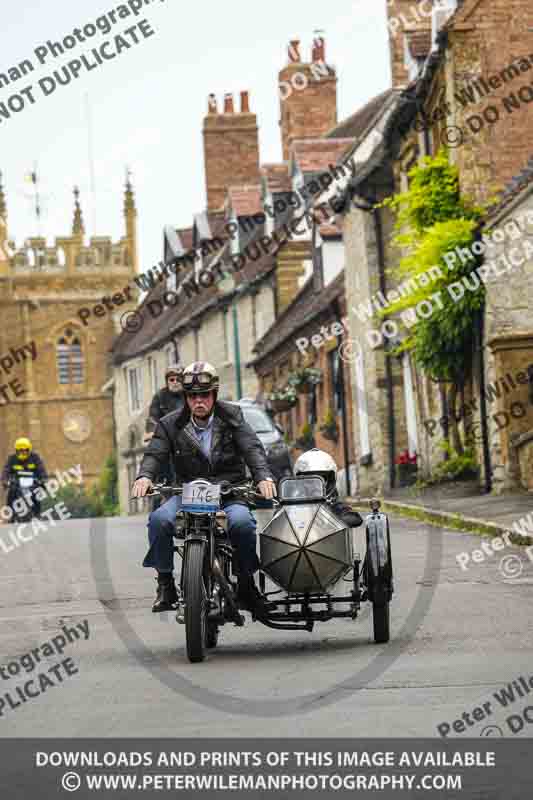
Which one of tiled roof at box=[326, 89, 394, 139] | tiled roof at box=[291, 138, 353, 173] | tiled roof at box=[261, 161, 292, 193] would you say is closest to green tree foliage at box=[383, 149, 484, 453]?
tiled roof at box=[291, 138, 353, 173]

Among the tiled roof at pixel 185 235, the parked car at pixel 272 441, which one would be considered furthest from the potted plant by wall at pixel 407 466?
the tiled roof at pixel 185 235

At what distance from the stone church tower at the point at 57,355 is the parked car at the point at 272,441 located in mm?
68393

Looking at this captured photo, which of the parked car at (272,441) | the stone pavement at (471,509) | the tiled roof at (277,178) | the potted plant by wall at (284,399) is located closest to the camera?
the stone pavement at (471,509)

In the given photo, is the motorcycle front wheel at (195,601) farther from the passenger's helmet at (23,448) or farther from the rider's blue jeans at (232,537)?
the passenger's helmet at (23,448)

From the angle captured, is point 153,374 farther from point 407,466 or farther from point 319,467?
point 319,467

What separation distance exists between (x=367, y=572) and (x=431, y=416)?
20.5 m

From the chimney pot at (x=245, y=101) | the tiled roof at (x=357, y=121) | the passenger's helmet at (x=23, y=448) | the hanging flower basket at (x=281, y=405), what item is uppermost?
the chimney pot at (x=245, y=101)

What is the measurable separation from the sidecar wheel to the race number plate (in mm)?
1169

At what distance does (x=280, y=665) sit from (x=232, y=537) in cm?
89

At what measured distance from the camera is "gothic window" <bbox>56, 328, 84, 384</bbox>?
98.4 m

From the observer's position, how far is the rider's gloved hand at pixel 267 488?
33.3 ft

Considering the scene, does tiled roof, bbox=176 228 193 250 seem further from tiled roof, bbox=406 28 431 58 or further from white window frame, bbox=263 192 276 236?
tiled roof, bbox=406 28 431 58

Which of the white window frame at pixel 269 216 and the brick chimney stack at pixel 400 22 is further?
the white window frame at pixel 269 216
